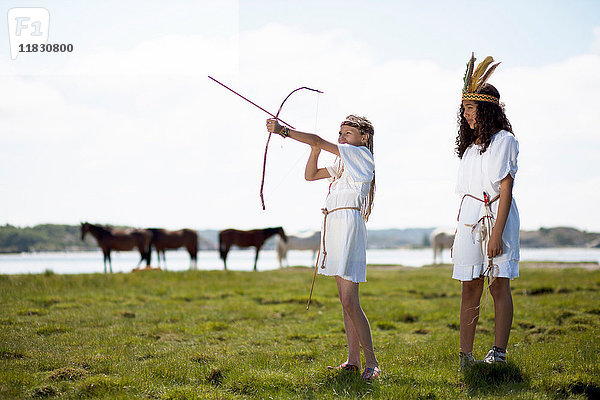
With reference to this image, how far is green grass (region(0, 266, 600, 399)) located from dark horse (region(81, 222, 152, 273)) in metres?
6.32

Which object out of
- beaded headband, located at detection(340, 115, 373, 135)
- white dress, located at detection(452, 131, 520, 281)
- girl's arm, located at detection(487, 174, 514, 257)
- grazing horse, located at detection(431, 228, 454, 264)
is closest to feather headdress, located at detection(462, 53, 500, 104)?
white dress, located at detection(452, 131, 520, 281)

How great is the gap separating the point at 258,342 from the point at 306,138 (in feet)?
9.94

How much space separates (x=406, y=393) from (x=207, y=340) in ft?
10.1

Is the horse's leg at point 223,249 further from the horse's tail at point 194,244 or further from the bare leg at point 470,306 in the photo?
the bare leg at point 470,306

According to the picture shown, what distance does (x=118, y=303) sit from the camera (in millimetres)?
8641

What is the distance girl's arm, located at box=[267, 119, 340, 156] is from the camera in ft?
11.6

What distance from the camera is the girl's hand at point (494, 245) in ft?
11.6

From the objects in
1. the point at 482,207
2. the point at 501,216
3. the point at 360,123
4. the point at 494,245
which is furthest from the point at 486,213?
the point at 360,123

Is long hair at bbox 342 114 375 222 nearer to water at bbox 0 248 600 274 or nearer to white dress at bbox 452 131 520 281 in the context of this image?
white dress at bbox 452 131 520 281

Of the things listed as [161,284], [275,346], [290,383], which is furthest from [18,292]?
[290,383]

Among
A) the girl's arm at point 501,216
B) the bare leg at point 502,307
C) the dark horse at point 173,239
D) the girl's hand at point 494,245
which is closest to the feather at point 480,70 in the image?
the girl's arm at point 501,216

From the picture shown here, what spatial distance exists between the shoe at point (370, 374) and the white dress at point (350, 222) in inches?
26.5

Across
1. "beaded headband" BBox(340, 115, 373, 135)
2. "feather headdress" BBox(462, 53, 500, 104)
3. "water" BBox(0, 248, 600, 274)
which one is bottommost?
"water" BBox(0, 248, 600, 274)

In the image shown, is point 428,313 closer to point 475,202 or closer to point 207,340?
point 207,340
